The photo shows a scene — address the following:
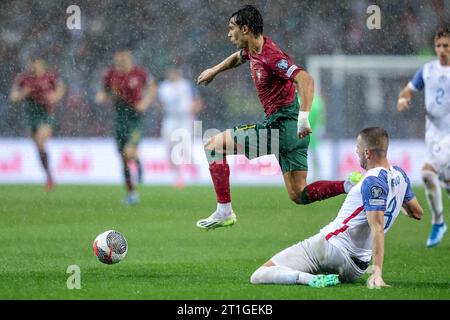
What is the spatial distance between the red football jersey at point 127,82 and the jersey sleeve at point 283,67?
662 centimetres

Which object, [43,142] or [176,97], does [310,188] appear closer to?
[43,142]

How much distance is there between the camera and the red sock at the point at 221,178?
8.21 m

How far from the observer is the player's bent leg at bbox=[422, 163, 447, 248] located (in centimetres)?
1035

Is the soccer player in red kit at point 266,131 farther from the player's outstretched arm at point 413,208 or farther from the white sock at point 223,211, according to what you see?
the player's outstretched arm at point 413,208

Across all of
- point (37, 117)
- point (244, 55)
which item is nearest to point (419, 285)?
point (244, 55)

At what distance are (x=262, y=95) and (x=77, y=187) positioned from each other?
952 cm

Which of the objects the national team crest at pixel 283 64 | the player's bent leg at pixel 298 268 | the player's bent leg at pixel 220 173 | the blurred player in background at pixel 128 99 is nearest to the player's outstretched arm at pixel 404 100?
the national team crest at pixel 283 64

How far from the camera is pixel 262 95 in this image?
8406mm

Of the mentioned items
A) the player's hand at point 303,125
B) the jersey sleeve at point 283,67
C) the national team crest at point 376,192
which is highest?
the jersey sleeve at point 283,67

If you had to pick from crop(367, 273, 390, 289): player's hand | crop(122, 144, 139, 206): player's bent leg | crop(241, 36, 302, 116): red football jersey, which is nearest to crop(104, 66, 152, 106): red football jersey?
crop(122, 144, 139, 206): player's bent leg

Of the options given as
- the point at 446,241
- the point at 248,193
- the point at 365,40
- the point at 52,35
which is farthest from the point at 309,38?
the point at 446,241

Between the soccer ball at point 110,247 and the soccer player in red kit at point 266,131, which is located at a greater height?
the soccer player in red kit at point 266,131

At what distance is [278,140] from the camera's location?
27.3 ft
